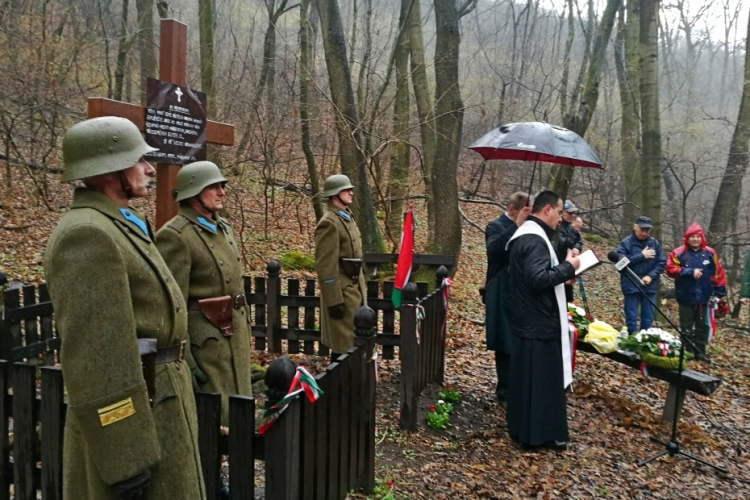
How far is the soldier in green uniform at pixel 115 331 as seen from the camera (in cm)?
208

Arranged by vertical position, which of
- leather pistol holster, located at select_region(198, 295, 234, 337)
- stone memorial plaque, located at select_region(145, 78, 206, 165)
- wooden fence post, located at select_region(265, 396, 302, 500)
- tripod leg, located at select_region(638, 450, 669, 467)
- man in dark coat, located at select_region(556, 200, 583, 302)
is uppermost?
stone memorial plaque, located at select_region(145, 78, 206, 165)

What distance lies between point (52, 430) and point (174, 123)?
9.07ft

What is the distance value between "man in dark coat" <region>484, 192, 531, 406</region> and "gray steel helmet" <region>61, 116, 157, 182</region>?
438 centimetres

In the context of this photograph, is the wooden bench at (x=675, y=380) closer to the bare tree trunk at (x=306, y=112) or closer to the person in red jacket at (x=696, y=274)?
the person in red jacket at (x=696, y=274)

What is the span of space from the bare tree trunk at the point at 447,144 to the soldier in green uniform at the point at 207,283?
7.36m

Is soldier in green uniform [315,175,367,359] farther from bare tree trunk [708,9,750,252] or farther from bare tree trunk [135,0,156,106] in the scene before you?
bare tree trunk [708,9,750,252]

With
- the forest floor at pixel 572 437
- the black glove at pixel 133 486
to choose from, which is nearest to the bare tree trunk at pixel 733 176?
the forest floor at pixel 572 437

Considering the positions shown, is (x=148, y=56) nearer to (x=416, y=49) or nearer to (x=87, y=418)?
(x=416, y=49)

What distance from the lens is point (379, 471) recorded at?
15.0 feet

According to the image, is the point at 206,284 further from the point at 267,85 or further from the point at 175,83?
the point at 267,85

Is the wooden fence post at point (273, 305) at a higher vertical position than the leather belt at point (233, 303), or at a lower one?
lower

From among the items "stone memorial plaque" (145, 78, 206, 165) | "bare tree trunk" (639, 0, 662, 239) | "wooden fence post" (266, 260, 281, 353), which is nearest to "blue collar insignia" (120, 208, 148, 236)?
"stone memorial plaque" (145, 78, 206, 165)

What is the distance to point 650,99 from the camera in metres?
13.0

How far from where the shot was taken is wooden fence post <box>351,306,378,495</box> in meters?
3.80
